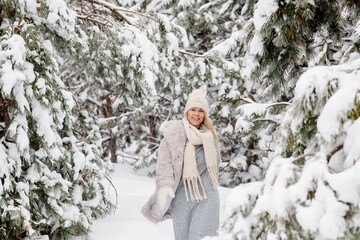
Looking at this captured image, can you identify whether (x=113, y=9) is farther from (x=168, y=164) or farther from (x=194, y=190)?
(x=194, y=190)

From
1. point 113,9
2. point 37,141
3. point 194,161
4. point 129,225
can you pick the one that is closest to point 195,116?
point 194,161

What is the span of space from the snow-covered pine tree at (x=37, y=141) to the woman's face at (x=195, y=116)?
129 centimetres

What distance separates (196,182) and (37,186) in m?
1.71

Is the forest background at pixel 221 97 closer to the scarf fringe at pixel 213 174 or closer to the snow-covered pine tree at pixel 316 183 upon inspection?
the snow-covered pine tree at pixel 316 183

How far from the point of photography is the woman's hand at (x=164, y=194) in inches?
132

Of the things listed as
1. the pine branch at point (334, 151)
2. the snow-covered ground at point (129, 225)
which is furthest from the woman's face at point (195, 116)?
the pine branch at point (334, 151)

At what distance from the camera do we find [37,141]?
3.92m

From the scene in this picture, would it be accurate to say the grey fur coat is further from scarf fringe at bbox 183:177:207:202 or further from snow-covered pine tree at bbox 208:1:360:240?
snow-covered pine tree at bbox 208:1:360:240

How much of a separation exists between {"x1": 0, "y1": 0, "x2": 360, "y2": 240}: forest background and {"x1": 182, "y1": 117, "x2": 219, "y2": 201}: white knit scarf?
2.01 ft

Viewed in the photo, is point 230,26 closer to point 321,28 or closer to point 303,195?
point 321,28

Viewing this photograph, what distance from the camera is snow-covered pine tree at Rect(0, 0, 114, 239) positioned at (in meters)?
3.35

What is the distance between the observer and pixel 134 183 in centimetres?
763

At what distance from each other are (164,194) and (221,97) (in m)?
4.26

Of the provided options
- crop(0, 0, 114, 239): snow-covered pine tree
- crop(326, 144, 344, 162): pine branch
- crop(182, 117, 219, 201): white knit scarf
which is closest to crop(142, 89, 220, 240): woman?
crop(182, 117, 219, 201): white knit scarf
